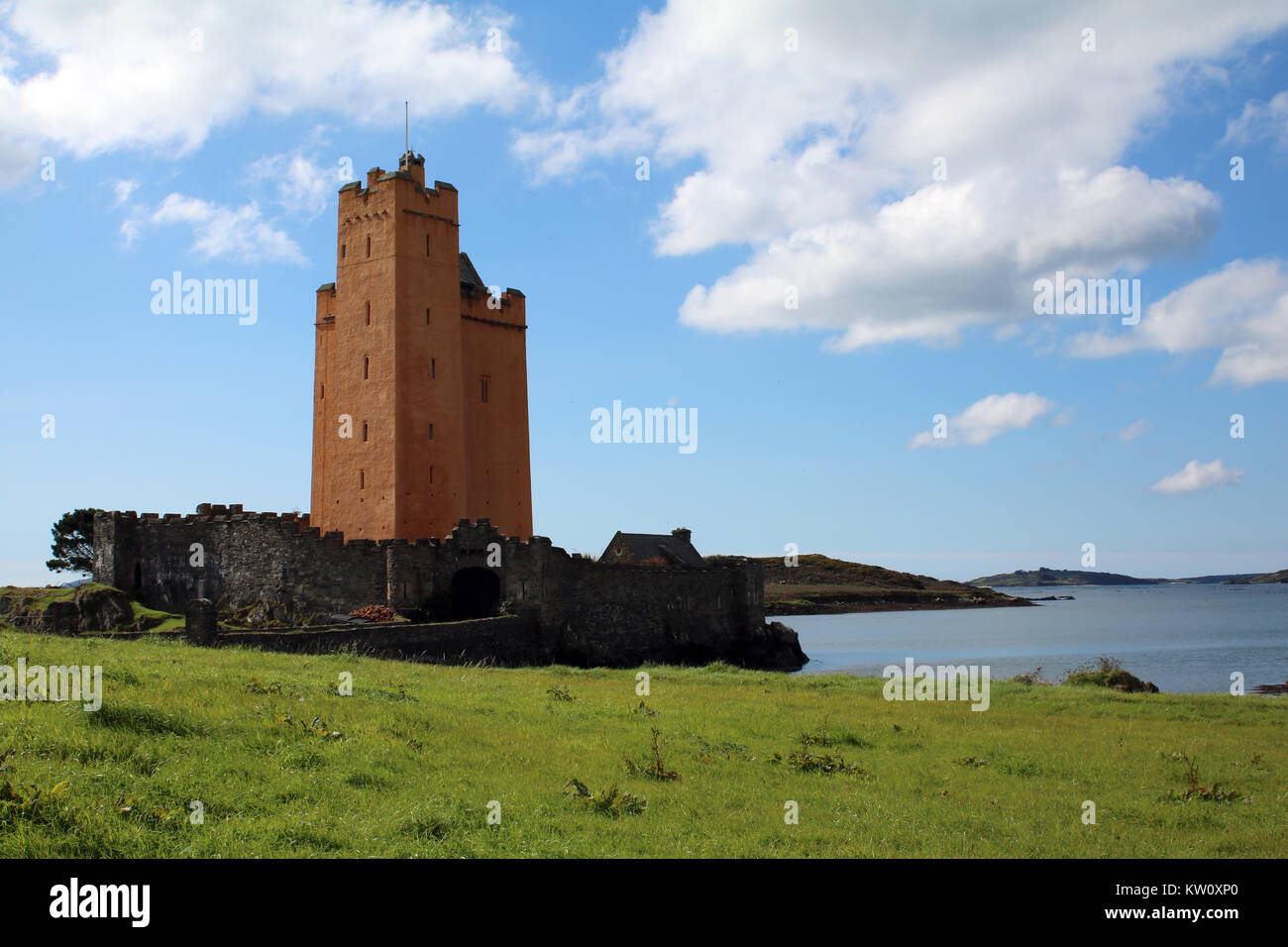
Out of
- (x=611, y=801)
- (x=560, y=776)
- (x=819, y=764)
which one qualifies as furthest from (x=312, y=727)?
(x=819, y=764)

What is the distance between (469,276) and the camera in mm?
51250

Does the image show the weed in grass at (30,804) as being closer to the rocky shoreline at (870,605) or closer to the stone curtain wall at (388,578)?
the stone curtain wall at (388,578)

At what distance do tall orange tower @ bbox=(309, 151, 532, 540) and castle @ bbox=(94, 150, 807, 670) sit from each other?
7cm

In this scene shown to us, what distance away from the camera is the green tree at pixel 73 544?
64.4 meters

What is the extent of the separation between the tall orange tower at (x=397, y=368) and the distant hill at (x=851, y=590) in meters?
79.7

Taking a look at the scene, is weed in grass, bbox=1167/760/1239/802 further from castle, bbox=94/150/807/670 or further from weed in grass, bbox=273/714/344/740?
castle, bbox=94/150/807/670

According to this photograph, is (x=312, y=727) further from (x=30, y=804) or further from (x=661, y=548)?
(x=661, y=548)

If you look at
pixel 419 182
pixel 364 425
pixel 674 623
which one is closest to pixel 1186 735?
pixel 674 623

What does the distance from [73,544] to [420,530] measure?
32868 mm

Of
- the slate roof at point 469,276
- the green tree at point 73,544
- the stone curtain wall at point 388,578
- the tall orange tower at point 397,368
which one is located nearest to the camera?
the stone curtain wall at point 388,578

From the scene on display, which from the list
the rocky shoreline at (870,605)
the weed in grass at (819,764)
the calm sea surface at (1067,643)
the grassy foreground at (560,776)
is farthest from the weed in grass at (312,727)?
the rocky shoreline at (870,605)

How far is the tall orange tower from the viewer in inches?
1742

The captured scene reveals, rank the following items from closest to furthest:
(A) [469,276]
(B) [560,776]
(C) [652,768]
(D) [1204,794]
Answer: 1. (B) [560,776]
2. (D) [1204,794]
3. (C) [652,768]
4. (A) [469,276]

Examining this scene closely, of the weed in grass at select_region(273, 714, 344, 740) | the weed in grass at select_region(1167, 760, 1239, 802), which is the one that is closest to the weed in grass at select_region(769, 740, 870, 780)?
the weed in grass at select_region(1167, 760, 1239, 802)
